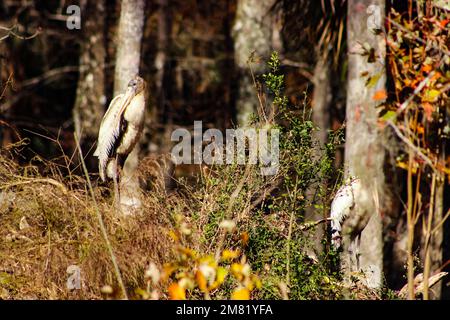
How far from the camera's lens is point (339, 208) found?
22.5 ft

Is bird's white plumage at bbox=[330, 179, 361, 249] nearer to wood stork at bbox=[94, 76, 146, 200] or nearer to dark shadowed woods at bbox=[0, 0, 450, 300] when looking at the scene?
dark shadowed woods at bbox=[0, 0, 450, 300]

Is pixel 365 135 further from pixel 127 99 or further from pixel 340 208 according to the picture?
pixel 127 99

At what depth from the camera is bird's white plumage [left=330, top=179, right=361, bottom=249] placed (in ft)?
22.5

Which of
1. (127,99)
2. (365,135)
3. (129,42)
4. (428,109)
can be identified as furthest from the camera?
(129,42)

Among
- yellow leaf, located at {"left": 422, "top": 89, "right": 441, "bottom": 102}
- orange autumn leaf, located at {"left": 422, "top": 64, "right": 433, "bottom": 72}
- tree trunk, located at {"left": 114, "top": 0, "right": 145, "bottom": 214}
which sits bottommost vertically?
yellow leaf, located at {"left": 422, "top": 89, "right": 441, "bottom": 102}

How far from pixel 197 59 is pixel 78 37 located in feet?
7.62

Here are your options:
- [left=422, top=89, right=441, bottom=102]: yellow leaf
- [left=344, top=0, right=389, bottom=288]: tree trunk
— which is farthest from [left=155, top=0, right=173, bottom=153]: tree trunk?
[left=422, top=89, right=441, bottom=102]: yellow leaf

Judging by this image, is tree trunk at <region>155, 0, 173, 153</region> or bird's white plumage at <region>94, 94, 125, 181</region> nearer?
bird's white plumage at <region>94, 94, 125, 181</region>

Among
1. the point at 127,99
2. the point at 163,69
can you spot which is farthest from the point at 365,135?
the point at 163,69

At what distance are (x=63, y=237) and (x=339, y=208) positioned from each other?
6.29 feet

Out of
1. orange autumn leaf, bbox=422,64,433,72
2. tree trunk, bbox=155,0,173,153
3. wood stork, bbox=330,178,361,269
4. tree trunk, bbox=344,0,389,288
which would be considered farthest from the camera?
tree trunk, bbox=155,0,173,153

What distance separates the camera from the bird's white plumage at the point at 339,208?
6.85 m

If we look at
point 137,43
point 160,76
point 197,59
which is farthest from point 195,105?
point 137,43

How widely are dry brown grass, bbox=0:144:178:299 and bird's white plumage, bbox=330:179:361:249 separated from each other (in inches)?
44.9
